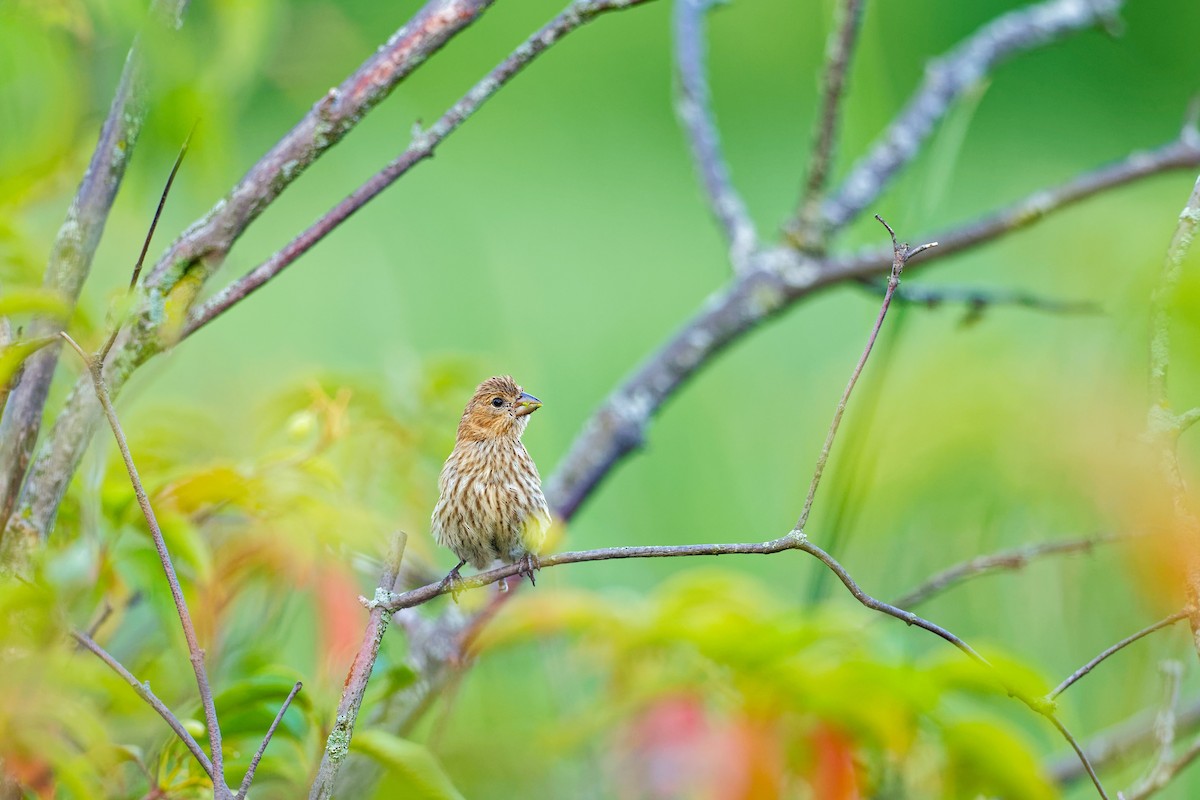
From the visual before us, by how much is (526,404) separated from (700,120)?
862 mm

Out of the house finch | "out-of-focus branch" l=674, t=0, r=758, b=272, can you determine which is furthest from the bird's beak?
"out-of-focus branch" l=674, t=0, r=758, b=272

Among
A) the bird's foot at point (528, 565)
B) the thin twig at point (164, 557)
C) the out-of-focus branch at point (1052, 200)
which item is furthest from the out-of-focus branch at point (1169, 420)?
the out-of-focus branch at point (1052, 200)

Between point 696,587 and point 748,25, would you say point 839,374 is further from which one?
point 748,25

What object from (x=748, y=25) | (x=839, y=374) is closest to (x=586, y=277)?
(x=748, y=25)

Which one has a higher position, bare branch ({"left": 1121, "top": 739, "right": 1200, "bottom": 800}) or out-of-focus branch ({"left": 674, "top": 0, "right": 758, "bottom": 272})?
out-of-focus branch ({"left": 674, "top": 0, "right": 758, "bottom": 272})

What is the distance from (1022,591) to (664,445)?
4.28 feet

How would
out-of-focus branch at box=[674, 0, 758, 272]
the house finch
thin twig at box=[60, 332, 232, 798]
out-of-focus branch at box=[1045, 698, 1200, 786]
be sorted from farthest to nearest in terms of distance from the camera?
out-of-focus branch at box=[674, 0, 758, 272]
out-of-focus branch at box=[1045, 698, 1200, 786]
the house finch
thin twig at box=[60, 332, 232, 798]

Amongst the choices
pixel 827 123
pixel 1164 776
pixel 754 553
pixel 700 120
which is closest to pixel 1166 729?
pixel 1164 776

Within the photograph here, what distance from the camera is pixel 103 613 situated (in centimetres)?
90

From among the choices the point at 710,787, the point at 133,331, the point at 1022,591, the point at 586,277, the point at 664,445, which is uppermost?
the point at 586,277

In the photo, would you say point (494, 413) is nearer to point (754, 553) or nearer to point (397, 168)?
point (397, 168)

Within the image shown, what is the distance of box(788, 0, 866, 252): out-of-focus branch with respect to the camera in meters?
1.30

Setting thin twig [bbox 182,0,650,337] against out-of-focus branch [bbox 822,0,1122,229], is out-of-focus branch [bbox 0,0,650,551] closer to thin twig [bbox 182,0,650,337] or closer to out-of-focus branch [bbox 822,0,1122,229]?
thin twig [bbox 182,0,650,337]

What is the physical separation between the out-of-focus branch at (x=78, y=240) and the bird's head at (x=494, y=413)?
255 mm
